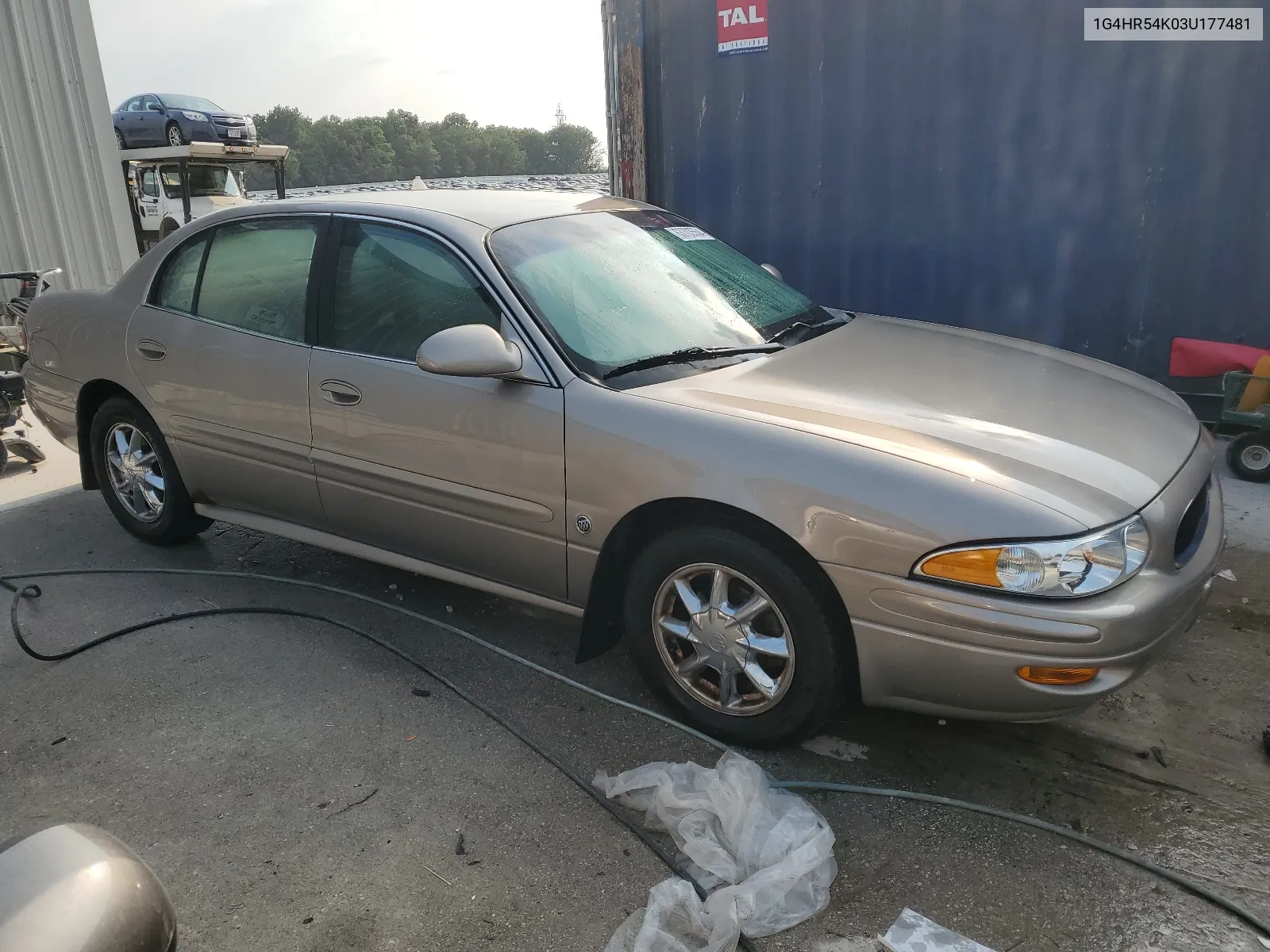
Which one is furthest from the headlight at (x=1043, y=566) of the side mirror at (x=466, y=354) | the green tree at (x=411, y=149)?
the green tree at (x=411, y=149)

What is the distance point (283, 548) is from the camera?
449cm

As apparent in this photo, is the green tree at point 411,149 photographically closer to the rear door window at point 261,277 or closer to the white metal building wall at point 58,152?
the white metal building wall at point 58,152

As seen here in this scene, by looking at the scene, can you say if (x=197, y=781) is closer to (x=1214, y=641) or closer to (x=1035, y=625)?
(x=1035, y=625)

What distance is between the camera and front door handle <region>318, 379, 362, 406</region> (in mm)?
3342

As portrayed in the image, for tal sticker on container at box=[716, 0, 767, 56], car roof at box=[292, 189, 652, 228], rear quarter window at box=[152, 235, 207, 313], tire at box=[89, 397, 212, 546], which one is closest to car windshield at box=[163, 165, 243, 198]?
tal sticker on container at box=[716, 0, 767, 56]

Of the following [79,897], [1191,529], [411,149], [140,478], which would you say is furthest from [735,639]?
[411,149]

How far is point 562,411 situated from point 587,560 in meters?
0.46

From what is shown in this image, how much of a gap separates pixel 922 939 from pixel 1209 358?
15.2ft

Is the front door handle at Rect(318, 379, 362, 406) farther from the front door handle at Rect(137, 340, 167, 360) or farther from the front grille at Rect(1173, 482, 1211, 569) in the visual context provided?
the front grille at Rect(1173, 482, 1211, 569)

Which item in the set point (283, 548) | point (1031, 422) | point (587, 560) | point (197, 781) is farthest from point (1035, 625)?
point (283, 548)

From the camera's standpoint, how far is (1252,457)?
198 inches

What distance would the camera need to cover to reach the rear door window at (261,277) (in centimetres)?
358

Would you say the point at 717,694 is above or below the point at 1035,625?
below

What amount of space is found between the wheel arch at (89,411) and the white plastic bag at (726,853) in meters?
2.99
